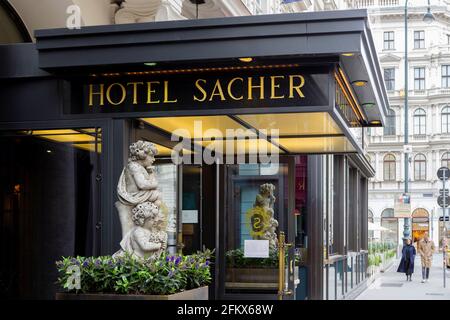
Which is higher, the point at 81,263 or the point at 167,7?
the point at 167,7

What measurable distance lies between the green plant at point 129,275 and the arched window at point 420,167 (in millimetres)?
80711

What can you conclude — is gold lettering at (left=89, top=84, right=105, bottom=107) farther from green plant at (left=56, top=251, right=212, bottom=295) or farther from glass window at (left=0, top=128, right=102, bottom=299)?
green plant at (left=56, top=251, right=212, bottom=295)

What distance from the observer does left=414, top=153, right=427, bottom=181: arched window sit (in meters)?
86.9

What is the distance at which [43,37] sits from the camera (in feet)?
33.7

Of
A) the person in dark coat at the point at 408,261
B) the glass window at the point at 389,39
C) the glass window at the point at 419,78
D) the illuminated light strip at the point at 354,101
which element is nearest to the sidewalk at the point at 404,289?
the person in dark coat at the point at 408,261

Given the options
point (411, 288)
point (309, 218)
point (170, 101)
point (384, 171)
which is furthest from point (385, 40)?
point (170, 101)

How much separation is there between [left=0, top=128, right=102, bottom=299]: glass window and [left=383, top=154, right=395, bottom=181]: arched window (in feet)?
259

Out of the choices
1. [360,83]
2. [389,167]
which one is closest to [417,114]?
[389,167]

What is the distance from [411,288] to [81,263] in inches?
839

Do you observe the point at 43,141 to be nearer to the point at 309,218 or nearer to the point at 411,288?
the point at 309,218

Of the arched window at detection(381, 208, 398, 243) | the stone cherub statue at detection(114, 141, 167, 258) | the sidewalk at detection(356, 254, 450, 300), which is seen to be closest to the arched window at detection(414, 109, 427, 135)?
the arched window at detection(381, 208, 398, 243)

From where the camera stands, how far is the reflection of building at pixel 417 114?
8594 centimetres

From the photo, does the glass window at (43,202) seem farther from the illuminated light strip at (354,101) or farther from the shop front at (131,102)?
the illuminated light strip at (354,101)
